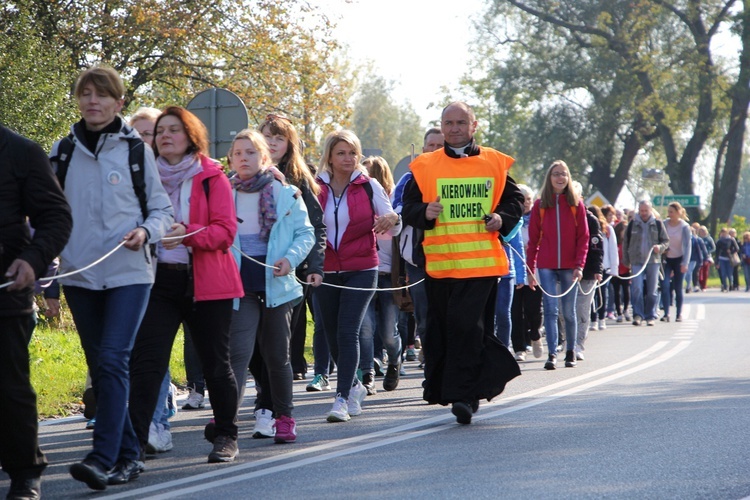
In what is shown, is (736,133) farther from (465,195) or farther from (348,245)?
(465,195)

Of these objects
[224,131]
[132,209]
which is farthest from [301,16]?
[132,209]

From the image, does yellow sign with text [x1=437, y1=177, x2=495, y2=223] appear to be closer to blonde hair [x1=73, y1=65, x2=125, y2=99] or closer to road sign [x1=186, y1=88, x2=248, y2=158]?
blonde hair [x1=73, y1=65, x2=125, y2=99]

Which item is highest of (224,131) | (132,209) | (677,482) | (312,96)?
(312,96)

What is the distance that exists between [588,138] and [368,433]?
155ft

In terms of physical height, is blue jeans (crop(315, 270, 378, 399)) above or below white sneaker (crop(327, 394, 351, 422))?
above

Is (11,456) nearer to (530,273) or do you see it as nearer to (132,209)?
(132,209)

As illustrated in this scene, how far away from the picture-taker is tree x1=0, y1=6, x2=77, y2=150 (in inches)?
734

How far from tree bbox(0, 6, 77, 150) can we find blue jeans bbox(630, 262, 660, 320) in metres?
9.22

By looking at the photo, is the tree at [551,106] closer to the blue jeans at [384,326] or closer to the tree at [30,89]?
the tree at [30,89]

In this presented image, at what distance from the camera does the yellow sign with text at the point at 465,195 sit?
27.7ft

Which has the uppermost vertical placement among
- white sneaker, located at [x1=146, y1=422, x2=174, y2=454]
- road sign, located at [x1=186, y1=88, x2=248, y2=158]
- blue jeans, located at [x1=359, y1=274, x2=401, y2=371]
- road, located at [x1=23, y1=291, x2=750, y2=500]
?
road sign, located at [x1=186, y1=88, x2=248, y2=158]

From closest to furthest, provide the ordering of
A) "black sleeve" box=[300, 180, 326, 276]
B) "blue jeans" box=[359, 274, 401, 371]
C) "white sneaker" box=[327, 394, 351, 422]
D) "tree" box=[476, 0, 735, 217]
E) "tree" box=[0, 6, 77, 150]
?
"black sleeve" box=[300, 180, 326, 276], "white sneaker" box=[327, 394, 351, 422], "blue jeans" box=[359, 274, 401, 371], "tree" box=[0, 6, 77, 150], "tree" box=[476, 0, 735, 217]

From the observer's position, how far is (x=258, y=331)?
7.72m

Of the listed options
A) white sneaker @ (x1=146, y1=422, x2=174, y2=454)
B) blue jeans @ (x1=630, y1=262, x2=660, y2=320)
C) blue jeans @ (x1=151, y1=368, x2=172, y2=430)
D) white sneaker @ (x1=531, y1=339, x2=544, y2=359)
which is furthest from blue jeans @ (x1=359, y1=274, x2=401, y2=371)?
blue jeans @ (x1=630, y1=262, x2=660, y2=320)
